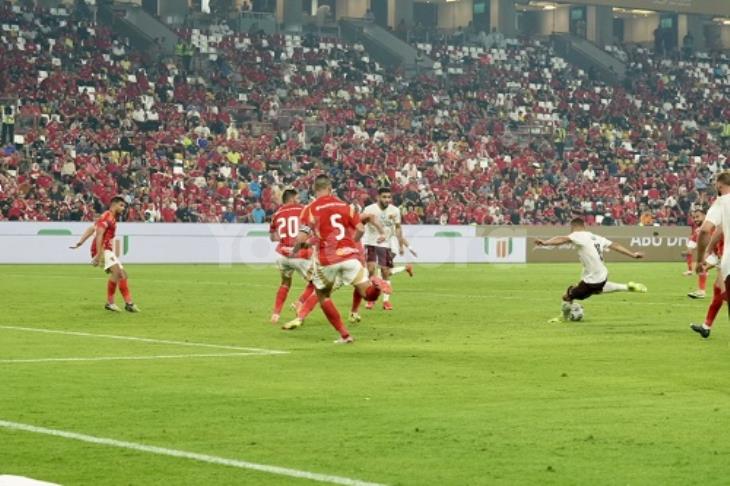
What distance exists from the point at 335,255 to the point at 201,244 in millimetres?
32296

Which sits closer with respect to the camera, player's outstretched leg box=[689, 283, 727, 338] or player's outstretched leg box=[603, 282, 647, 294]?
player's outstretched leg box=[689, 283, 727, 338]

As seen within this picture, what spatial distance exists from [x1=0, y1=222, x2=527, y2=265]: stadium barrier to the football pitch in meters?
21.8

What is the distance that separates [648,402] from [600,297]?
1849 cm

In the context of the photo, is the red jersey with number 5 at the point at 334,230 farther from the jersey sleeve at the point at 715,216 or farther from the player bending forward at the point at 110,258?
the player bending forward at the point at 110,258

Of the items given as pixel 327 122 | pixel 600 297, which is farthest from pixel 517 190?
pixel 600 297

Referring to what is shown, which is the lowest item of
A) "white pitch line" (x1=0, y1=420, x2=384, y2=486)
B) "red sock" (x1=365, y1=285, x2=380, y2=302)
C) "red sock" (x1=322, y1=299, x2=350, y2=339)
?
"white pitch line" (x1=0, y1=420, x2=384, y2=486)

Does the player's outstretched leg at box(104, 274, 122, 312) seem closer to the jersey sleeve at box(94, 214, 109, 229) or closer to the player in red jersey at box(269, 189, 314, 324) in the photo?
the jersey sleeve at box(94, 214, 109, 229)

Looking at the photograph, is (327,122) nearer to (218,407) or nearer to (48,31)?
(48,31)

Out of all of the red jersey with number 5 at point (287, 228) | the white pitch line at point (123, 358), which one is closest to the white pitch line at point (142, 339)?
the white pitch line at point (123, 358)

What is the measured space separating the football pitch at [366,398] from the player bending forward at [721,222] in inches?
46.4

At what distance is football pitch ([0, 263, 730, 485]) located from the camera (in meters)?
9.51

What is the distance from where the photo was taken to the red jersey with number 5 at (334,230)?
19625 millimetres

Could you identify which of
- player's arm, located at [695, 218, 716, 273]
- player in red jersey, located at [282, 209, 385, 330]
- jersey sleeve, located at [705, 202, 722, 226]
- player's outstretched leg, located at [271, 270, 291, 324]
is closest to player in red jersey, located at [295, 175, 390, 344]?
player in red jersey, located at [282, 209, 385, 330]

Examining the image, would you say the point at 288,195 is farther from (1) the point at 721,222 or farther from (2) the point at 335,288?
(1) the point at 721,222
